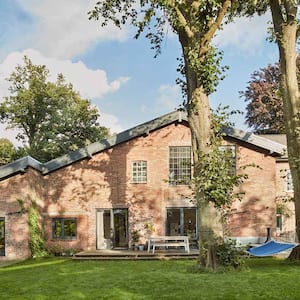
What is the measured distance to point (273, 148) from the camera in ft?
64.5

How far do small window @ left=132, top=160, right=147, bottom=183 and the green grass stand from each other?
6.08 meters

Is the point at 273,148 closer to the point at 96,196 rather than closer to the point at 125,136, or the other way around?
the point at 125,136

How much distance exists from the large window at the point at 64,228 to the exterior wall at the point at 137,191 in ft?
0.60

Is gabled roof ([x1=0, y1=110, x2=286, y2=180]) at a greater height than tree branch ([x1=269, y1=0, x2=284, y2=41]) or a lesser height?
lesser

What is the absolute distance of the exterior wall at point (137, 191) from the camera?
19703 millimetres

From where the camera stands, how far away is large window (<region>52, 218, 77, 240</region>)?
19820mm

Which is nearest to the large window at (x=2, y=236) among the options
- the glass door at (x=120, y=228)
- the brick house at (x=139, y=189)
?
the brick house at (x=139, y=189)

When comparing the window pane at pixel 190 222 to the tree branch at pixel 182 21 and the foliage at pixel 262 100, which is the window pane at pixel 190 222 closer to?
the tree branch at pixel 182 21

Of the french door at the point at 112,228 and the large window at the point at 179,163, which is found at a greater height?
the large window at the point at 179,163

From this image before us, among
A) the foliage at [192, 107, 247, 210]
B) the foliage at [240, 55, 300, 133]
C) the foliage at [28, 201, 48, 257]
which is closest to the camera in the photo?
the foliage at [192, 107, 247, 210]

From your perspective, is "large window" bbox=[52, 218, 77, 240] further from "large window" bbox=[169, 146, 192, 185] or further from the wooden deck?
"large window" bbox=[169, 146, 192, 185]

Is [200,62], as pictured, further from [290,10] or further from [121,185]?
[121,185]

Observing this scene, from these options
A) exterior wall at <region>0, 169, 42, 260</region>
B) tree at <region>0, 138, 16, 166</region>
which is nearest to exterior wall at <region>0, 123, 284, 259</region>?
exterior wall at <region>0, 169, 42, 260</region>

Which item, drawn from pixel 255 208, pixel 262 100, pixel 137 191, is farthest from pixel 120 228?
pixel 262 100
